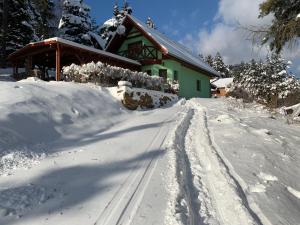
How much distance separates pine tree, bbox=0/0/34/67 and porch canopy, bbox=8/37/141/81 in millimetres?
3217

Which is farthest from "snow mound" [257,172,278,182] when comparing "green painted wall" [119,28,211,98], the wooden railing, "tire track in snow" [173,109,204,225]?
the wooden railing

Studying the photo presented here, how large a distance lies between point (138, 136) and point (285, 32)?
5.38m

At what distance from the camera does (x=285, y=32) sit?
9781 mm

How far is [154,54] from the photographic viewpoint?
2634 centimetres

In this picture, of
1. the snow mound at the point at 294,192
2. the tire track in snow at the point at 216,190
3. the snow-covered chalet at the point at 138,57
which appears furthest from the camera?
the snow-covered chalet at the point at 138,57

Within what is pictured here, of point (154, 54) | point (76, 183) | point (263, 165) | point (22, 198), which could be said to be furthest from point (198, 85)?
point (22, 198)

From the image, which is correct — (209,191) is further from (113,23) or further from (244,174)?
(113,23)

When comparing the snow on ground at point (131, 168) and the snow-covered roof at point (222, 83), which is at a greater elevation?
the snow-covered roof at point (222, 83)

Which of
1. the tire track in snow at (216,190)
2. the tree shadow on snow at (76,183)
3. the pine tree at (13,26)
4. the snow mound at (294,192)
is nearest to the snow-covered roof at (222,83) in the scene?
the pine tree at (13,26)

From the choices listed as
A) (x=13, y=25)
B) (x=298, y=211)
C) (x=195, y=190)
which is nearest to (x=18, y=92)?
(x=195, y=190)

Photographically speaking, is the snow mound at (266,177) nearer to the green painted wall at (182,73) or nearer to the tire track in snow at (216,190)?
the tire track in snow at (216,190)

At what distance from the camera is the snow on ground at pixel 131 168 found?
4.24m

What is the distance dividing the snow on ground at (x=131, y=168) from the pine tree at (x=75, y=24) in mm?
22287

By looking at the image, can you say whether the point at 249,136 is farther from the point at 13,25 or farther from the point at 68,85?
the point at 13,25
